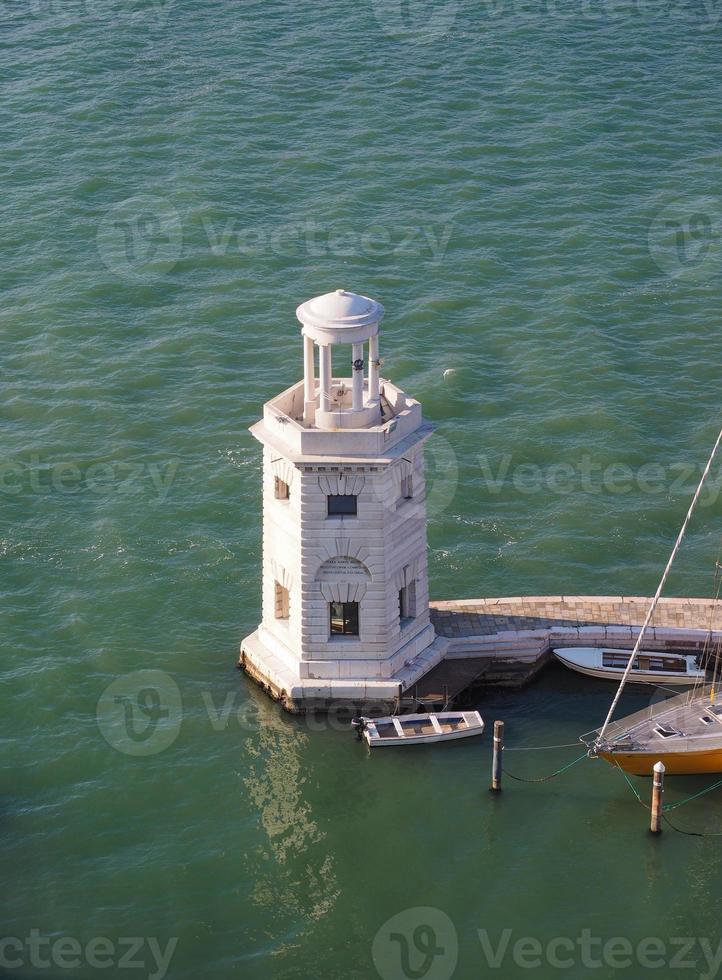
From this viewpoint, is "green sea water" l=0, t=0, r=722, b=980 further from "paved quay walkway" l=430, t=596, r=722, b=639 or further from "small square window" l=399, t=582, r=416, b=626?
"small square window" l=399, t=582, r=416, b=626

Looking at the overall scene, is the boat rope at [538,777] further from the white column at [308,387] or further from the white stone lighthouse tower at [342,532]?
the white column at [308,387]

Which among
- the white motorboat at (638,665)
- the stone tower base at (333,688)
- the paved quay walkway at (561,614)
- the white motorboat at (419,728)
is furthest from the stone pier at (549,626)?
the white motorboat at (419,728)

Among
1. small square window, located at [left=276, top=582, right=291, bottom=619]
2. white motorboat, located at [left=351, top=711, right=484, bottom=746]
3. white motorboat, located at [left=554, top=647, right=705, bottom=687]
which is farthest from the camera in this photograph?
white motorboat, located at [left=554, top=647, right=705, bottom=687]

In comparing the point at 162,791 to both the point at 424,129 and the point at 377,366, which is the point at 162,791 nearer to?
the point at 377,366

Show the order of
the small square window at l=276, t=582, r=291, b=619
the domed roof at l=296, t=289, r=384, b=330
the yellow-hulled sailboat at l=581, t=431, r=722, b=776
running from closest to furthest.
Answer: the domed roof at l=296, t=289, r=384, b=330
the yellow-hulled sailboat at l=581, t=431, r=722, b=776
the small square window at l=276, t=582, r=291, b=619

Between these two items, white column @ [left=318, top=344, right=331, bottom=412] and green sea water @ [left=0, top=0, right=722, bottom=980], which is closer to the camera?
green sea water @ [left=0, top=0, right=722, bottom=980]

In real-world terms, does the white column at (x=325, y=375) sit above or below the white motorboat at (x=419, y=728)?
above

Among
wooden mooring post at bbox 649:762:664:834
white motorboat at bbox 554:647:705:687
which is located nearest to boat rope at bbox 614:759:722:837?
wooden mooring post at bbox 649:762:664:834
